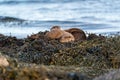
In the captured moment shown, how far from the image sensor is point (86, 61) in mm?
7180

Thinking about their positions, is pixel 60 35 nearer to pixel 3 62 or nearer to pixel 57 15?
pixel 3 62

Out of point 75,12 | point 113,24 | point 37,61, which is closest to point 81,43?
point 37,61

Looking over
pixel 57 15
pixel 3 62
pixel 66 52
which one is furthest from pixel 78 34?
pixel 57 15

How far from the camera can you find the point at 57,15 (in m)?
18.0

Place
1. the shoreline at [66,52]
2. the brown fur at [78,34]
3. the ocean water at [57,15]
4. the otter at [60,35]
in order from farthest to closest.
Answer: the ocean water at [57,15]
the brown fur at [78,34]
the otter at [60,35]
the shoreline at [66,52]

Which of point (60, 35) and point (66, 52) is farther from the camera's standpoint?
point (60, 35)

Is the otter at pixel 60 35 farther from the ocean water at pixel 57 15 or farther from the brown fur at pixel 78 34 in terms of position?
the ocean water at pixel 57 15

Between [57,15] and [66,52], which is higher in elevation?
[57,15]

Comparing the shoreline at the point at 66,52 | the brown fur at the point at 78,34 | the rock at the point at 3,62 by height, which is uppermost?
the rock at the point at 3,62

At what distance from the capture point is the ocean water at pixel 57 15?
14.1 metres

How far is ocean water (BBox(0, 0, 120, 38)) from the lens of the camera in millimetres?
14055

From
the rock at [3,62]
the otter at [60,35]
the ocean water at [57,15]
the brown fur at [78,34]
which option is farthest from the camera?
the ocean water at [57,15]

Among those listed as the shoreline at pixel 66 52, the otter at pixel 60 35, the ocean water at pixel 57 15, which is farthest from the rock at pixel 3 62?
the ocean water at pixel 57 15

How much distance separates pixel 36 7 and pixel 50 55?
45.9 feet
